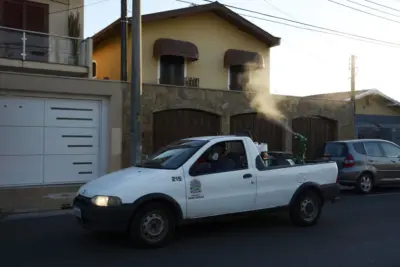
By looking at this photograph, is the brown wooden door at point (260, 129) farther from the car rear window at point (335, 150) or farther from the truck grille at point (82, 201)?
the truck grille at point (82, 201)

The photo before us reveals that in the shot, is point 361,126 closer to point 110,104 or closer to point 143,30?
point 143,30

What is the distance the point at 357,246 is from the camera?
6.99 metres

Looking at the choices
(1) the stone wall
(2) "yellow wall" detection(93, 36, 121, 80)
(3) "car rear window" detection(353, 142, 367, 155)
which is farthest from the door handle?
(2) "yellow wall" detection(93, 36, 121, 80)

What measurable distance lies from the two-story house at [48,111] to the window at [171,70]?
4.01 metres

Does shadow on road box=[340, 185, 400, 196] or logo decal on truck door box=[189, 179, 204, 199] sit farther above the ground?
logo decal on truck door box=[189, 179, 204, 199]

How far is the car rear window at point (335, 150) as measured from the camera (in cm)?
1417

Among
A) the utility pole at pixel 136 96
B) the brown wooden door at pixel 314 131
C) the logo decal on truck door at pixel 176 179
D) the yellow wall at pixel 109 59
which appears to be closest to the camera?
the logo decal on truck door at pixel 176 179

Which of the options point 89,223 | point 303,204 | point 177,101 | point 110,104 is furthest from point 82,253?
point 177,101

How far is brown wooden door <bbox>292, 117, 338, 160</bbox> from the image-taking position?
20.3 m

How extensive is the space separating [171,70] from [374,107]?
18354mm

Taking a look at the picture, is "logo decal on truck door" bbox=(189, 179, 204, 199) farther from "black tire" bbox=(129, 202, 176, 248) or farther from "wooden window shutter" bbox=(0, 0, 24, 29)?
"wooden window shutter" bbox=(0, 0, 24, 29)

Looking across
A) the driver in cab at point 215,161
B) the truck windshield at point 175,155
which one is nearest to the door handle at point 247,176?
the driver in cab at point 215,161

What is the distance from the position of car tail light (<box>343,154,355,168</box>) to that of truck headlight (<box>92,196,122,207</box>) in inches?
361

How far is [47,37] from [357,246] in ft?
42.5
